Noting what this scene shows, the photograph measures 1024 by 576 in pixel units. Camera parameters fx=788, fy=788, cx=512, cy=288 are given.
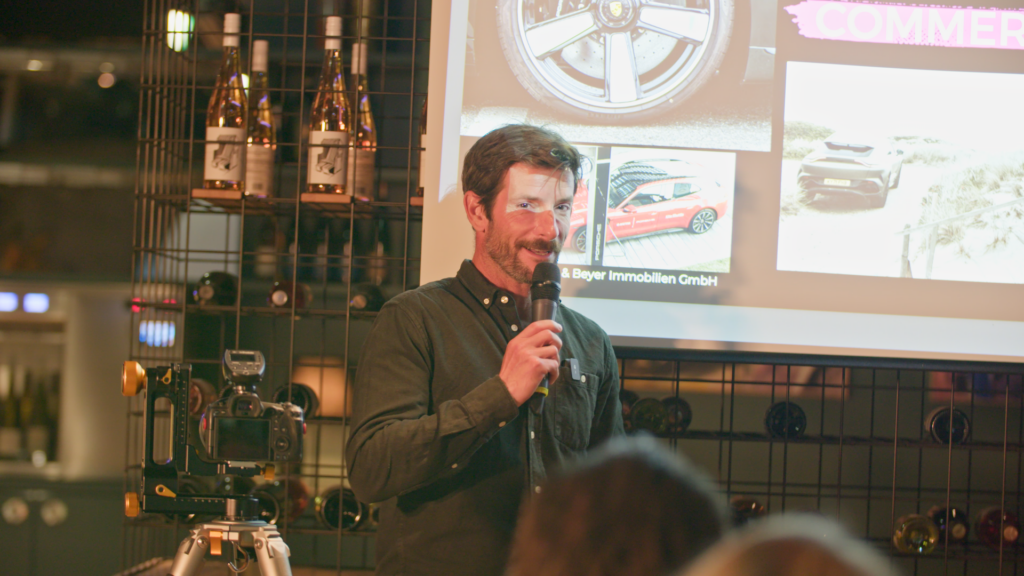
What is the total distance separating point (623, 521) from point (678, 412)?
2.16m

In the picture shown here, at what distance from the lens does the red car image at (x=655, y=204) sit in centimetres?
214

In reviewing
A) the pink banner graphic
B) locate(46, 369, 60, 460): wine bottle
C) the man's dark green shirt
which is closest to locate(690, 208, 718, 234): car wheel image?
the pink banner graphic

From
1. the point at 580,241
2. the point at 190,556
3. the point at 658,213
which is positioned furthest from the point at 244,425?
the point at 658,213

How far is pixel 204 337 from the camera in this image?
3.10 metres

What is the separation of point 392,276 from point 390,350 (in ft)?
5.34

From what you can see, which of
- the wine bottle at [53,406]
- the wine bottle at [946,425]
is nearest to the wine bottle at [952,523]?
the wine bottle at [946,425]

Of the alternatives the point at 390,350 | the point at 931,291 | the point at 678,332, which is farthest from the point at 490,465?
the point at 931,291

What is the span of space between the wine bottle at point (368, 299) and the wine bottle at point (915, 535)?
5.77ft

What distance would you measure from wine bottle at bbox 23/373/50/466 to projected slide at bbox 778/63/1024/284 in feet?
10.8

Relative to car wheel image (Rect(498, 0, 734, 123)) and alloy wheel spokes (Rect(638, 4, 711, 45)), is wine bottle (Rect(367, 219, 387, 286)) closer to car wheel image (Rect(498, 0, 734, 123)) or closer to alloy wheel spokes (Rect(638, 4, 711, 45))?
car wheel image (Rect(498, 0, 734, 123))

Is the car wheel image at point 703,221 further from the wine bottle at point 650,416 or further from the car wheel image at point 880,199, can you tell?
Result: the wine bottle at point 650,416

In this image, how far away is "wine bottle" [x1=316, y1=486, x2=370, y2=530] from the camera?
2.46 meters

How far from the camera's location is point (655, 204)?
84.4 inches

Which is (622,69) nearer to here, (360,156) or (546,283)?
(360,156)
